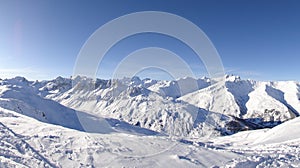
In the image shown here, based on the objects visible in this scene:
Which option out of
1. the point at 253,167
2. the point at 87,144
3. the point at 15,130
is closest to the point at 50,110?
the point at 15,130

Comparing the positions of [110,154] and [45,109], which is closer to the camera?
[110,154]

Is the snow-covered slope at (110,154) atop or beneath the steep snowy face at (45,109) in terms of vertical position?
beneath

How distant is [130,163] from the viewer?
15.4 metres

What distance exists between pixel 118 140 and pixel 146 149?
281 cm

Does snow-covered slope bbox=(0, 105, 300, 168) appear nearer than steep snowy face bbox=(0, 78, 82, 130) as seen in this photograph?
Yes

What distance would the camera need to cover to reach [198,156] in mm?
17188

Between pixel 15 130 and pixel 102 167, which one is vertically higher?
pixel 15 130

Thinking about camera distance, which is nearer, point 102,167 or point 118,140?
point 102,167

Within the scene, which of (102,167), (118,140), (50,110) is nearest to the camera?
(102,167)

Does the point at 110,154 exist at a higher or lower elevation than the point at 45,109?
lower

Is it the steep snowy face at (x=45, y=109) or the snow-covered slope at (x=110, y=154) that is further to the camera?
the steep snowy face at (x=45, y=109)

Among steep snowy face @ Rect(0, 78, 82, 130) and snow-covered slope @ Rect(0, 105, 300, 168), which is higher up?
steep snowy face @ Rect(0, 78, 82, 130)

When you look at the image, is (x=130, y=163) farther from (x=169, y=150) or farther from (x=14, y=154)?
(x=14, y=154)

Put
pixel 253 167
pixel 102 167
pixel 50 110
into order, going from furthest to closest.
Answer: pixel 50 110
pixel 253 167
pixel 102 167
